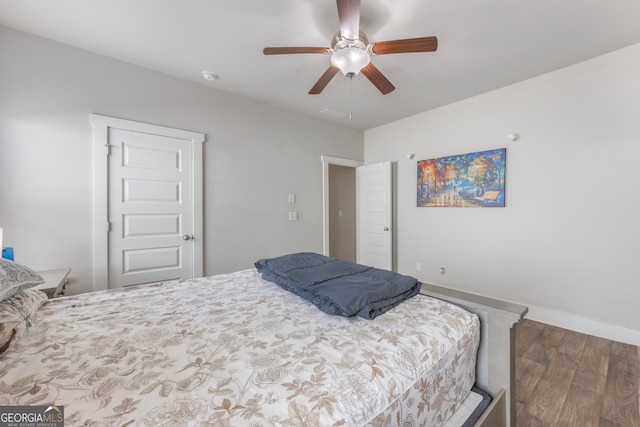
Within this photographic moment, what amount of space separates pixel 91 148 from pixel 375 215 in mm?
3606

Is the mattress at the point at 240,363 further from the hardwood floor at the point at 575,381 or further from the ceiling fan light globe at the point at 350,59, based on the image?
the ceiling fan light globe at the point at 350,59

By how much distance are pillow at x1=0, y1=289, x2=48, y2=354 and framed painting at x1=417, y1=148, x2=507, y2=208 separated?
3.83 metres

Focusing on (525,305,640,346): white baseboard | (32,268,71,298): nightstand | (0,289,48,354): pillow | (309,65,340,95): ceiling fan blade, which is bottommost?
(525,305,640,346): white baseboard

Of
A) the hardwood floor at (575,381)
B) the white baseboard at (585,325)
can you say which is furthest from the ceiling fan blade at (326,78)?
the white baseboard at (585,325)

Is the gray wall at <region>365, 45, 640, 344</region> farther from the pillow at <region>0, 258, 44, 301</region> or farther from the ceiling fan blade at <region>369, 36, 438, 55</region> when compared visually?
the pillow at <region>0, 258, 44, 301</region>

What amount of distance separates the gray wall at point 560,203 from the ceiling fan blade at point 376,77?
1.77 m

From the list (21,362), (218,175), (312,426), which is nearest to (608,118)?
(312,426)

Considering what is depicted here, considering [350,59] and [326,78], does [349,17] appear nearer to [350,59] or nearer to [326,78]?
[350,59]

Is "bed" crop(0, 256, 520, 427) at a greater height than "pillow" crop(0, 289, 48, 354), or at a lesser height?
lesser

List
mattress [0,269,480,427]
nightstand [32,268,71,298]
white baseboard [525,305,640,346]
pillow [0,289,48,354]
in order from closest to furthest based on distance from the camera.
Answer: mattress [0,269,480,427] → pillow [0,289,48,354] → nightstand [32,268,71,298] → white baseboard [525,305,640,346]

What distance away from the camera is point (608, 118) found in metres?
2.38

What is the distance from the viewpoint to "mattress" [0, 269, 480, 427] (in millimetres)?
670

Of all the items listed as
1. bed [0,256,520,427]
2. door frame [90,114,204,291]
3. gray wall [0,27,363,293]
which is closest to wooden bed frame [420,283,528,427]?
bed [0,256,520,427]

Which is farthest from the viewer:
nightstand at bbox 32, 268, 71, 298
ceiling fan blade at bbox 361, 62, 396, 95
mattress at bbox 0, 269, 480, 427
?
ceiling fan blade at bbox 361, 62, 396, 95
